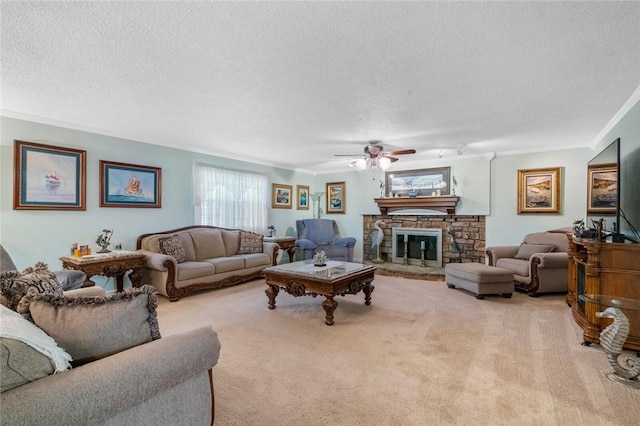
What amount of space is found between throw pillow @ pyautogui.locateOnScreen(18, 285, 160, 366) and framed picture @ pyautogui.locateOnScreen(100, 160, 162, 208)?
3.53m

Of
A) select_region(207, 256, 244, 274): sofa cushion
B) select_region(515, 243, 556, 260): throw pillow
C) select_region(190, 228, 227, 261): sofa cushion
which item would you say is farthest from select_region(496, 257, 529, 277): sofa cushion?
select_region(190, 228, 227, 261): sofa cushion

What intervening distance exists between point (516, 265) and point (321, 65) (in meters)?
4.14

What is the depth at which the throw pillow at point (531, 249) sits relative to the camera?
4.54m

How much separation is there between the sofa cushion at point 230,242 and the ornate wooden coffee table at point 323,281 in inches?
73.6

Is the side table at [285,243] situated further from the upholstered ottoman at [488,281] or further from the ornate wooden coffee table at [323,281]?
the upholstered ottoman at [488,281]

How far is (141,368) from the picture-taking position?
1.16 metres

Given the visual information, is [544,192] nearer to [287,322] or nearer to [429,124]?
[429,124]

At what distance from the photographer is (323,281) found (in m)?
3.24

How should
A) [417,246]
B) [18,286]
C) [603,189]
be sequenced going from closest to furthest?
[18,286] → [603,189] → [417,246]

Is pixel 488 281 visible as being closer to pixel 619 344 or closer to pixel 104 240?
pixel 619 344

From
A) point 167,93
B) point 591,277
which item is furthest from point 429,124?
point 167,93

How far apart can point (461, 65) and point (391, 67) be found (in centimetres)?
53

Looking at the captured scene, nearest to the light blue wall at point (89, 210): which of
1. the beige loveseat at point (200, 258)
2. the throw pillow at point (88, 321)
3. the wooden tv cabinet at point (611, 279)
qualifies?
the beige loveseat at point (200, 258)

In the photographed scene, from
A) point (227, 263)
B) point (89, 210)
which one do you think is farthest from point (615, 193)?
point (89, 210)
